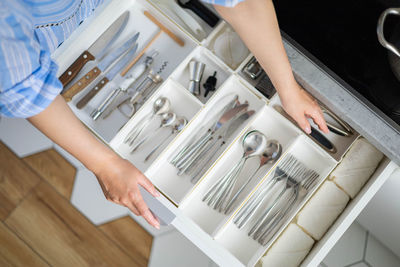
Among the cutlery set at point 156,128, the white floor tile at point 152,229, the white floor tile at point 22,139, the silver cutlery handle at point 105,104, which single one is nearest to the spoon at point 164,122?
the cutlery set at point 156,128

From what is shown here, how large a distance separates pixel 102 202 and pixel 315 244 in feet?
2.49

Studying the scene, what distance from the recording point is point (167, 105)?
0.82 metres

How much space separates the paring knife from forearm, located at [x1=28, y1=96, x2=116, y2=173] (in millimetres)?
231

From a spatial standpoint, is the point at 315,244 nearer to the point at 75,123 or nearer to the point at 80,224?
the point at 75,123

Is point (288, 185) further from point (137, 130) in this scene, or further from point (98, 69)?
point (98, 69)

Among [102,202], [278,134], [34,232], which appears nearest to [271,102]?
[278,134]

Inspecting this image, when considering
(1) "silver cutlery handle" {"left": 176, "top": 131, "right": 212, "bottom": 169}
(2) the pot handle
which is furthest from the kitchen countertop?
(1) "silver cutlery handle" {"left": 176, "top": 131, "right": 212, "bottom": 169}

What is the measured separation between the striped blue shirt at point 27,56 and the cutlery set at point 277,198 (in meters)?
0.42

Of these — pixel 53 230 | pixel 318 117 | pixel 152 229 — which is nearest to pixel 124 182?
pixel 318 117

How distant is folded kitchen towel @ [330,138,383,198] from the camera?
750 mm

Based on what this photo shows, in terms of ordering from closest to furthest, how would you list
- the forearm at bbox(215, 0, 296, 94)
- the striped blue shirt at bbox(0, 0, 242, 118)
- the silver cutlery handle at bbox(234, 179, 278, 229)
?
the striped blue shirt at bbox(0, 0, 242, 118) → the forearm at bbox(215, 0, 296, 94) → the silver cutlery handle at bbox(234, 179, 278, 229)

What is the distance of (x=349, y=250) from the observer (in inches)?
46.0

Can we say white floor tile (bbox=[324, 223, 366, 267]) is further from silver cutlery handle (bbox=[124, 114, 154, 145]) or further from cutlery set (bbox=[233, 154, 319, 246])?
silver cutlery handle (bbox=[124, 114, 154, 145])

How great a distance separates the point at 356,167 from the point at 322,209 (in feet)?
0.35
